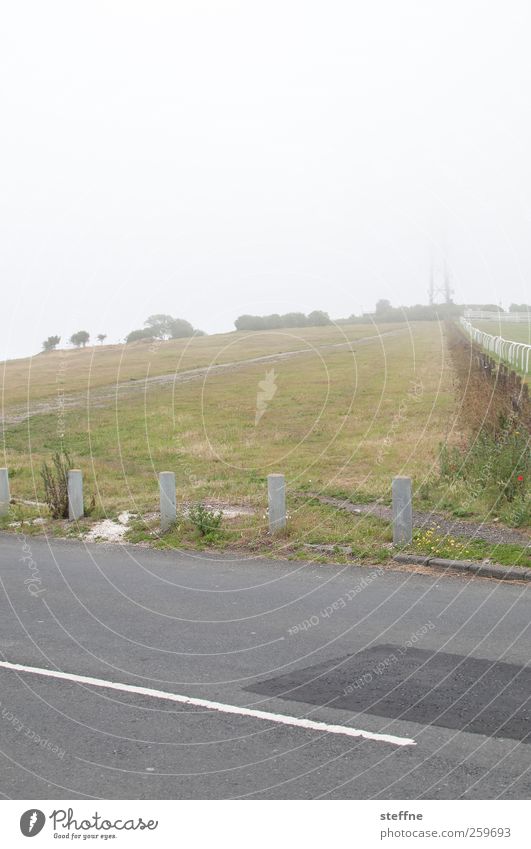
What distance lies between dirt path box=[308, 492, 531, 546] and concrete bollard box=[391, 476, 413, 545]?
714 millimetres

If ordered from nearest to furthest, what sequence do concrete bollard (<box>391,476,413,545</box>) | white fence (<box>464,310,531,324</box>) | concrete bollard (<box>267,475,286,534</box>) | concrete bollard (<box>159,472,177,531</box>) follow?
concrete bollard (<box>391,476,413,545</box>) → concrete bollard (<box>267,475,286,534</box>) → concrete bollard (<box>159,472,177,531</box>) → white fence (<box>464,310,531,324</box>)

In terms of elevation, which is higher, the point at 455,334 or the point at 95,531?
the point at 455,334

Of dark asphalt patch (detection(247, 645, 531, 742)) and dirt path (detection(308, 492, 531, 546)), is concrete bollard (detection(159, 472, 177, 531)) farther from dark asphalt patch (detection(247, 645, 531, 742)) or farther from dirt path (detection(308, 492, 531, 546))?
dark asphalt patch (detection(247, 645, 531, 742))

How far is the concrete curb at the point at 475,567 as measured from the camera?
10828 millimetres

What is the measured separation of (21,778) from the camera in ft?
18.6

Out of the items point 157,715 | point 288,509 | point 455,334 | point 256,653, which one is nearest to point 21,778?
point 157,715

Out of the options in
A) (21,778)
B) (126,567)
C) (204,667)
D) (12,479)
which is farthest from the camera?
(12,479)

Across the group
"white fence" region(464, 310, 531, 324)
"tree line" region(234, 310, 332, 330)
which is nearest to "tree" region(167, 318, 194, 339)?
"tree line" region(234, 310, 332, 330)

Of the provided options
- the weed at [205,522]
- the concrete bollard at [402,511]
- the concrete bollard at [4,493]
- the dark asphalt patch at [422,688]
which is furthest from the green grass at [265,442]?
the dark asphalt patch at [422,688]

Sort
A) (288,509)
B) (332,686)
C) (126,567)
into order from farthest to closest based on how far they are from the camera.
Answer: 1. (288,509)
2. (126,567)
3. (332,686)

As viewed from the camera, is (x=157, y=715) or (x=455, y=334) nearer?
(x=157, y=715)

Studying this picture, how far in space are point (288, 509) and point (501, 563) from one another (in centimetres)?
501

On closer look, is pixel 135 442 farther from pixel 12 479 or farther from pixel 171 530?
pixel 171 530

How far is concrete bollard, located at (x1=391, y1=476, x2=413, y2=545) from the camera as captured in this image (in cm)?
1248
